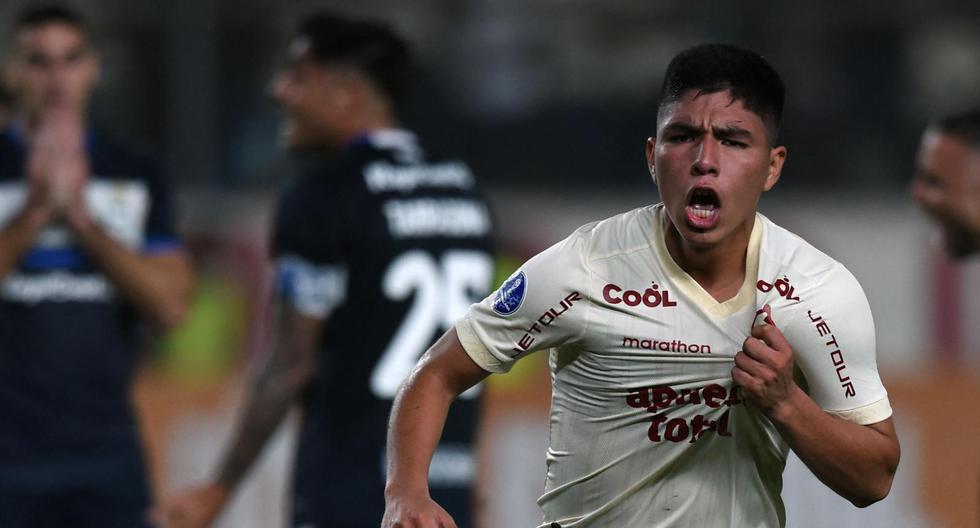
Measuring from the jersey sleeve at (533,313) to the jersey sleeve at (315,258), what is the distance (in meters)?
1.52

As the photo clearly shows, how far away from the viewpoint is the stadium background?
1053 centimetres

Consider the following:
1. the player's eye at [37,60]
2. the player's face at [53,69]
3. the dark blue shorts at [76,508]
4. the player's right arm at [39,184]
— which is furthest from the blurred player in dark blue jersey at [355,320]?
the player's eye at [37,60]

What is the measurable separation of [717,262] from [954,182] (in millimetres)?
2488

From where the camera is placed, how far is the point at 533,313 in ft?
10.3

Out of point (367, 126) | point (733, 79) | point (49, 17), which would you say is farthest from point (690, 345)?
point (49, 17)

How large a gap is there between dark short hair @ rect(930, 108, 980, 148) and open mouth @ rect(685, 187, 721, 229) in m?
2.75

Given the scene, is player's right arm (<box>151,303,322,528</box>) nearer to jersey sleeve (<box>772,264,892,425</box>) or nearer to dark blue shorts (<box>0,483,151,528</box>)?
dark blue shorts (<box>0,483,151,528</box>)

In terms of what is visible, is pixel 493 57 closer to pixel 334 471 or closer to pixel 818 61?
pixel 818 61

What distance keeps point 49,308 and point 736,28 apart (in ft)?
22.0

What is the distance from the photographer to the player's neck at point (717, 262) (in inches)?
126

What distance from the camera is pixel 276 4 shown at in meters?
11.5

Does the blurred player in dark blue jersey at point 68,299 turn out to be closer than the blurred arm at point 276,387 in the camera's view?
No

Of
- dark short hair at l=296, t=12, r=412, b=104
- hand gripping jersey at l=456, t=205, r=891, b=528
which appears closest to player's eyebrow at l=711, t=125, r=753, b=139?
hand gripping jersey at l=456, t=205, r=891, b=528

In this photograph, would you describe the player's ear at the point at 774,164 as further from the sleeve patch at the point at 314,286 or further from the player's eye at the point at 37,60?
the player's eye at the point at 37,60
